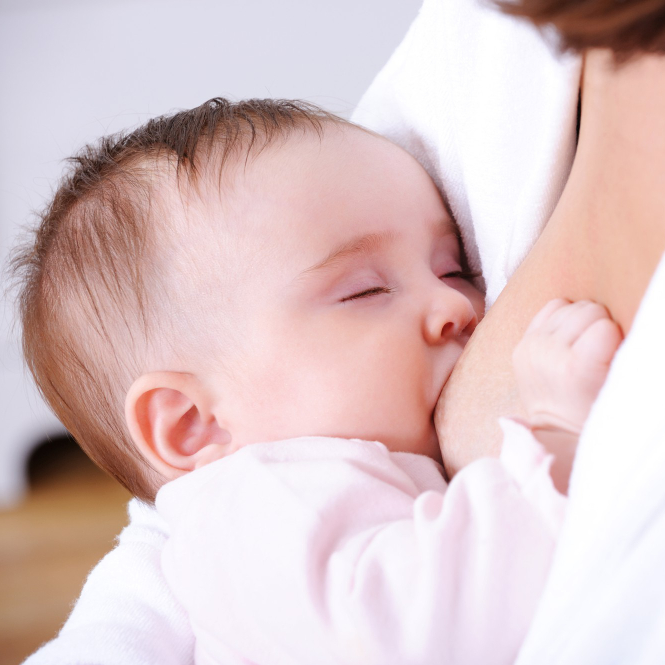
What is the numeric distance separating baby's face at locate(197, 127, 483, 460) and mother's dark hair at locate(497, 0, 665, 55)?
13.0 inches

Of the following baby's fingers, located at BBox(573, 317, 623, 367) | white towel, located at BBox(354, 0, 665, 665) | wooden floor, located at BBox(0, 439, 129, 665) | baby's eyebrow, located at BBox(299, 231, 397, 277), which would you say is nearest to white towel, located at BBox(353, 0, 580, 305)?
white towel, located at BBox(354, 0, 665, 665)

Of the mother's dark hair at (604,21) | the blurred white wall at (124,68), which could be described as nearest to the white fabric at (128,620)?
the mother's dark hair at (604,21)

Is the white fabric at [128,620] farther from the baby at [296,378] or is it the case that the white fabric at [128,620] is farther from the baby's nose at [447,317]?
the baby's nose at [447,317]

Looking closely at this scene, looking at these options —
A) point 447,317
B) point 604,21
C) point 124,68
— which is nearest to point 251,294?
point 447,317

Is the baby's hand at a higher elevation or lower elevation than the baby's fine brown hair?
higher

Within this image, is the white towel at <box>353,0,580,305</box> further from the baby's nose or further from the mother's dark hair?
the mother's dark hair

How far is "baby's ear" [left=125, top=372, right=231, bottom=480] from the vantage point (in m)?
0.75

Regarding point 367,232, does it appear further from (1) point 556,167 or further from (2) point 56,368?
(2) point 56,368

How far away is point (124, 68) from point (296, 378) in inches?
81.6

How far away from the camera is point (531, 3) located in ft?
1.41

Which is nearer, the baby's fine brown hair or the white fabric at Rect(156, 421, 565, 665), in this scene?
the white fabric at Rect(156, 421, 565, 665)

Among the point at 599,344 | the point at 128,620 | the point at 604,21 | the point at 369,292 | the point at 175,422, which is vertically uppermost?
the point at 604,21

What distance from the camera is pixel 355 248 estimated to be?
2.47ft

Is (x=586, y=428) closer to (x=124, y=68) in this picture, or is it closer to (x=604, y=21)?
(x=604, y=21)
